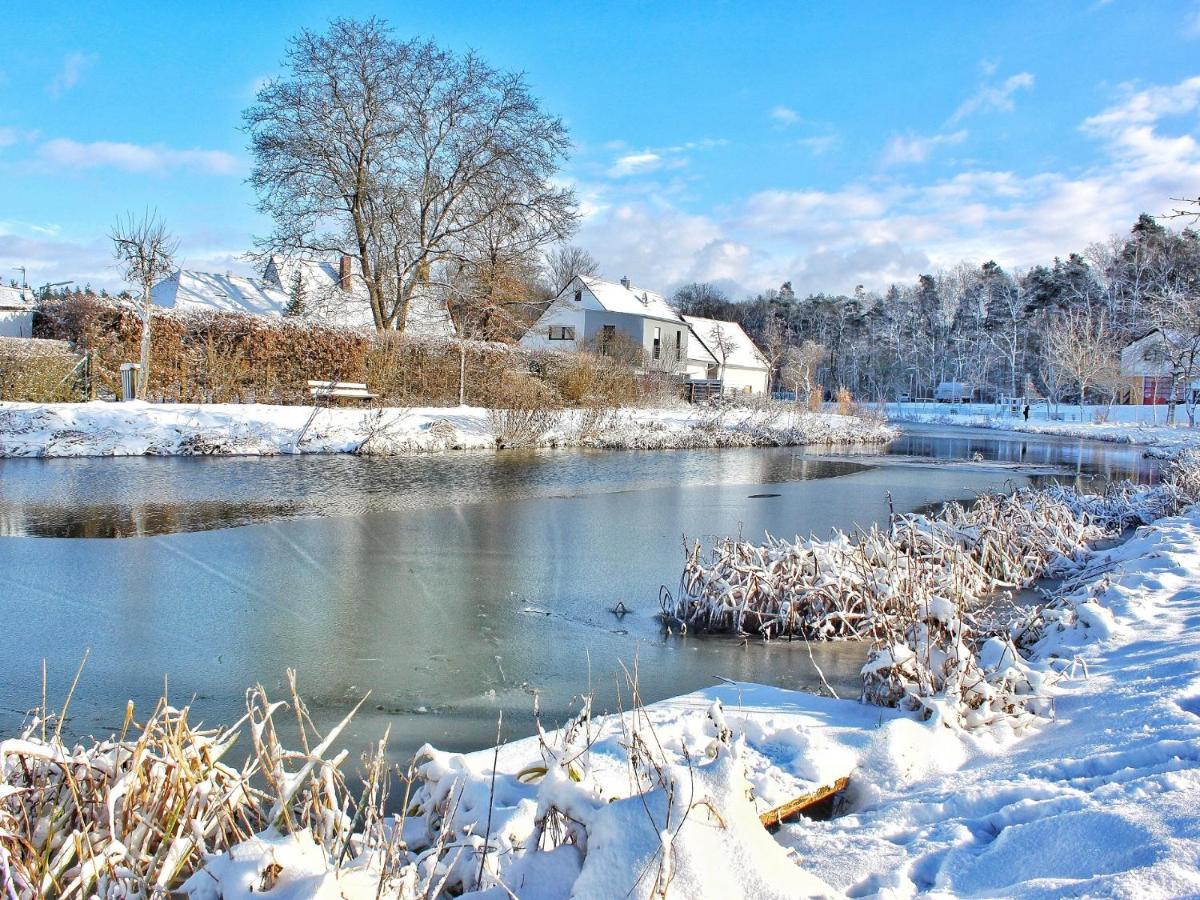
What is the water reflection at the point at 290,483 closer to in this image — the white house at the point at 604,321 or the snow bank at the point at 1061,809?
the snow bank at the point at 1061,809

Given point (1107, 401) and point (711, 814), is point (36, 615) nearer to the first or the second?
point (711, 814)

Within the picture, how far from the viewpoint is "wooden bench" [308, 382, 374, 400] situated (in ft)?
67.4

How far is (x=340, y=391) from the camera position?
69.5 ft

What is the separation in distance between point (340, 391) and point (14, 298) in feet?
106

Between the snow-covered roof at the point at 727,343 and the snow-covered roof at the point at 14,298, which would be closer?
the snow-covered roof at the point at 14,298

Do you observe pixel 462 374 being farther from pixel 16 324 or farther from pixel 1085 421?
pixel 1085 421

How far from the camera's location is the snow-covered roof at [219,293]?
1201 inches

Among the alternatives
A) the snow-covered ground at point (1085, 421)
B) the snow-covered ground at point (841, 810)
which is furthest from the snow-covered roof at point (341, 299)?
the snow-covered ground at point (1085, 421)

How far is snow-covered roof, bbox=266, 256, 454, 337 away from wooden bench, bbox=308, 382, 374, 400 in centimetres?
275

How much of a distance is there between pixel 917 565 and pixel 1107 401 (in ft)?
176

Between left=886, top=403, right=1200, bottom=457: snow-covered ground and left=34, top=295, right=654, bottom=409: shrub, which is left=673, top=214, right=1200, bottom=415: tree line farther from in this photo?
left=34, top=295, right=654, bottom=409: shrub

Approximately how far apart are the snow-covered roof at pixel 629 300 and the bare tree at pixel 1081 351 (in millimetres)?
22312

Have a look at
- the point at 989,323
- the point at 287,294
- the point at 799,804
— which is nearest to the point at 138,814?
the point at 799,804

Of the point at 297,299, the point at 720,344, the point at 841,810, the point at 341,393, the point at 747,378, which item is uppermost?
the point at 720,344
